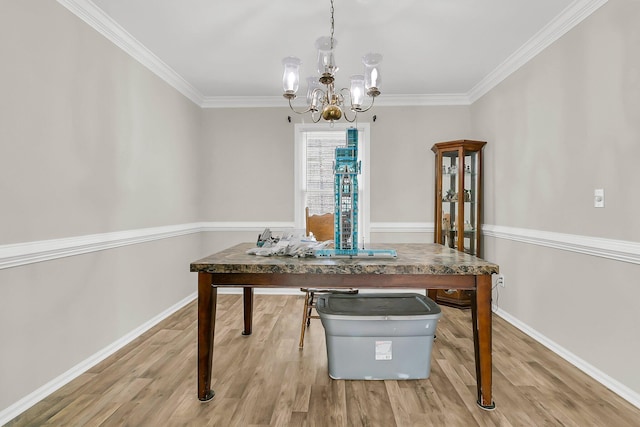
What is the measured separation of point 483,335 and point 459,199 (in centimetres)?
233

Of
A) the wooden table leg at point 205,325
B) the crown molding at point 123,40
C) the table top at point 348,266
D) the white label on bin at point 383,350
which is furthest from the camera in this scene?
the crown molding at point 123,40

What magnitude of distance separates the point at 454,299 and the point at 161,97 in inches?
148

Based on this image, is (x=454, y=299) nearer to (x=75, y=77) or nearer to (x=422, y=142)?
(x=422, y=142)

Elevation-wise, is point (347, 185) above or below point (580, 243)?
above

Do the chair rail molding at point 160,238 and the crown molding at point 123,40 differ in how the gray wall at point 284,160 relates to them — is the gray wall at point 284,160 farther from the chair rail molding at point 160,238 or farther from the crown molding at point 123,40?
the crown molding at point 123,40

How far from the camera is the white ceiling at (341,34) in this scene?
251 centimetres

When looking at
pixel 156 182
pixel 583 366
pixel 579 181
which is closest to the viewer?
pixel 583 366

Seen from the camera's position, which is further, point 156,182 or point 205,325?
point 156,182

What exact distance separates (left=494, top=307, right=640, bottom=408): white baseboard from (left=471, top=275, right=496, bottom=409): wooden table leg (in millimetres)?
823

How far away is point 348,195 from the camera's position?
2055 mm

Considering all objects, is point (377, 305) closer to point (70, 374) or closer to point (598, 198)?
point (598, 198)

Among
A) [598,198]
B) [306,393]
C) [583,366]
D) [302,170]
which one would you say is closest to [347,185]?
[306,393]

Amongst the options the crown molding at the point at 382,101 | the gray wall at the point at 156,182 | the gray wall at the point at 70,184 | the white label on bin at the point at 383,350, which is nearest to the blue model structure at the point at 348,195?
the white label on bin at the point at 383,350

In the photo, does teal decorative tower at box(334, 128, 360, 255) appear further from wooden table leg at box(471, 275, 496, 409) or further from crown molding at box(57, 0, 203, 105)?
crown molding at box(57, 0, 203, 105)
